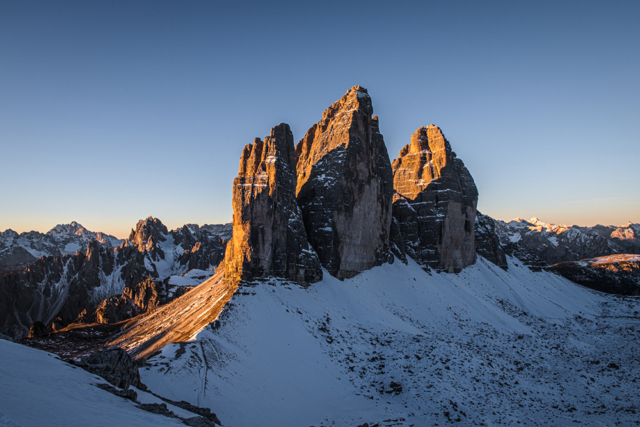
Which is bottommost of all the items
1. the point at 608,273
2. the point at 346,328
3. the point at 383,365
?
the point at 383,365

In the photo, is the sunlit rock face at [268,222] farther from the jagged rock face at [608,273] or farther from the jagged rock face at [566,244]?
the jagged rock face at [566,244]

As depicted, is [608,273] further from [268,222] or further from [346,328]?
[268,222]

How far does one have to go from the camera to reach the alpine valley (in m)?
19.4

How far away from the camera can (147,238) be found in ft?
588

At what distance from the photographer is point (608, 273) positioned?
98.4m

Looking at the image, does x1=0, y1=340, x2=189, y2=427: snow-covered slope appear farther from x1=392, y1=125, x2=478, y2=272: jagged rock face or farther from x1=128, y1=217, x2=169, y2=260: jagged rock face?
x1=128, y1=217, x2=169, y2=260: jagged rock face

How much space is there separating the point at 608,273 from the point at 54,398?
5019 inches

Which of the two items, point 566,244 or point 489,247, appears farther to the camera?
point 566,244

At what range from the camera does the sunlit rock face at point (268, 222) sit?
124ft

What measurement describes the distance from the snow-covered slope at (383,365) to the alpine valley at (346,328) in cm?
17

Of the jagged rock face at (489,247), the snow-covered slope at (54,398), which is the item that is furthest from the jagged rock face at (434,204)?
the snow-covered slope at (54,398)

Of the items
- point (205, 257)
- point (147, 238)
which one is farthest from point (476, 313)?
point (147, 238)

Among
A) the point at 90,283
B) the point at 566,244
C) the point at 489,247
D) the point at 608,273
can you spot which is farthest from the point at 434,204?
the point at 566,244

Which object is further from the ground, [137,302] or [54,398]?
[54,398]
